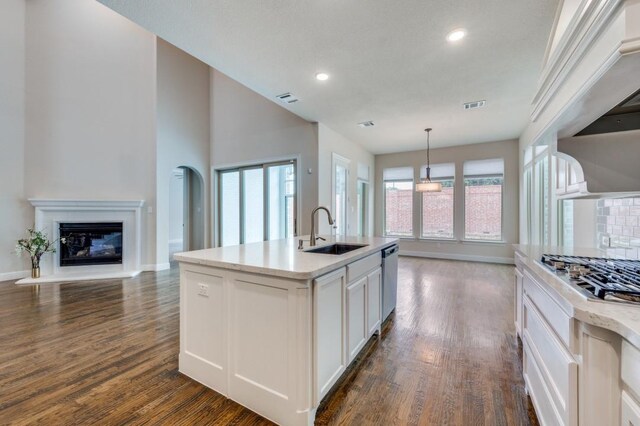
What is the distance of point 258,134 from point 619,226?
546 centimetres

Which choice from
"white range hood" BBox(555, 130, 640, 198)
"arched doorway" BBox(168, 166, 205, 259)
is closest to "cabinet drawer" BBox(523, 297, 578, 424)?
"white range hood" BBox(555, 130, 640, 198)

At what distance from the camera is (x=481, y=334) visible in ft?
8.98

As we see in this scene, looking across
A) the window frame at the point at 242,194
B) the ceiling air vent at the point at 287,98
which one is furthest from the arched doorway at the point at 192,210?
the ceiling air vent at the point at 287,98

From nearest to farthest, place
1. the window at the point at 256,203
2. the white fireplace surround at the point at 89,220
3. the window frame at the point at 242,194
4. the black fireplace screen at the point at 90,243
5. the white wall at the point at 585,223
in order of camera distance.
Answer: the white wall at the point at 585,223, the white fireplace surround at the point at 89,220, the black fireplace screen at the point at 90,243, the window frame at the point at 242,194, the window at the point at 256,203

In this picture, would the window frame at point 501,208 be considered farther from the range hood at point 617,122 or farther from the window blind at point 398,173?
the range hood at point 617,122

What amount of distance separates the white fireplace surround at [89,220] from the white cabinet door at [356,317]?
4722mm

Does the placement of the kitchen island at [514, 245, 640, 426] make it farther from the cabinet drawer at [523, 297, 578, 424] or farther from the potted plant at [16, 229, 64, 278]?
the potted plant at [16, 229, 64, 278]

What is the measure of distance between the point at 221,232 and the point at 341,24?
211 inches

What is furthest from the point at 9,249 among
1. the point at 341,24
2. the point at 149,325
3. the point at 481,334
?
the point at 481,334

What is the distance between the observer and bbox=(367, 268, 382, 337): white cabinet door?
7.86 feet

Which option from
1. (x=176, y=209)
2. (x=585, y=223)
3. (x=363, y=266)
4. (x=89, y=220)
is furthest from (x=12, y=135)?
(x=585, y=223)

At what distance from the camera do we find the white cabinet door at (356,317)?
201 cm

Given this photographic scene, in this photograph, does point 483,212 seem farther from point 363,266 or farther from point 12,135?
point 12,135

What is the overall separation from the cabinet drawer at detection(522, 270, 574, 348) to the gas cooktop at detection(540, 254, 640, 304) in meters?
0.12
